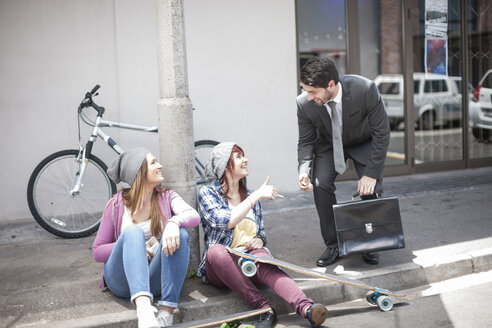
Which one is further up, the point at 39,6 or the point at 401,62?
the point at 39,6

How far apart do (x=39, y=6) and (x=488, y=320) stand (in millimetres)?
5652

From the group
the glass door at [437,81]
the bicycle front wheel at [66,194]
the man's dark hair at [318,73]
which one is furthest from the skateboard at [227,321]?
the glass door at [437,81]

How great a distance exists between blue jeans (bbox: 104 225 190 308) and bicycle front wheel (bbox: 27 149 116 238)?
2165 mm

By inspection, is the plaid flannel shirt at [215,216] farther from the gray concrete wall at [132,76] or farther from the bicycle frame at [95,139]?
the gray concrete wall at [132,76]

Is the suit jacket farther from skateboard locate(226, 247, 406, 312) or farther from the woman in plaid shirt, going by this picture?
skateboard locate(226, 247, 406, 312)

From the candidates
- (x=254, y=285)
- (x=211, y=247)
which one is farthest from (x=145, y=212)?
(x=254, y=285)

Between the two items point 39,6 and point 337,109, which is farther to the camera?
point 39,6

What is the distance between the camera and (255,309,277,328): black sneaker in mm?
4098

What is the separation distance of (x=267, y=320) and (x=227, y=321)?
0.93 ft

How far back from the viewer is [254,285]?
170 inches

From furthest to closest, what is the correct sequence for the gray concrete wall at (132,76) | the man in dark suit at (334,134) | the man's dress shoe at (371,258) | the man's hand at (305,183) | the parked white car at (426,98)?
the parked white car at (426,98)
the gray concrete wall at (132,76)
the man's dress shoe at (371,258)
the man's hand at (305,183)
the man in dark suit at (334,134)

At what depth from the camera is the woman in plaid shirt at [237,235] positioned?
4.13 metres

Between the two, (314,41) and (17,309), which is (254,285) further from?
(314,41)

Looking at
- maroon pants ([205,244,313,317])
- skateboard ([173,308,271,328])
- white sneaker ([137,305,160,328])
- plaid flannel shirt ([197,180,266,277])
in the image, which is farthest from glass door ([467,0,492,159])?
white sneaker ([137,305,160,328])
